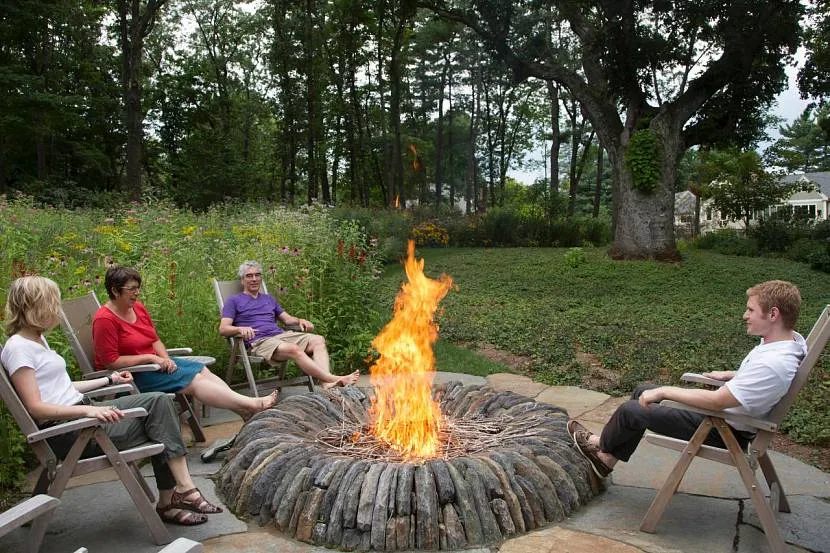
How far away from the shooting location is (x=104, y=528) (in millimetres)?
3342

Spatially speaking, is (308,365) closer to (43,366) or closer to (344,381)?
(344,381)

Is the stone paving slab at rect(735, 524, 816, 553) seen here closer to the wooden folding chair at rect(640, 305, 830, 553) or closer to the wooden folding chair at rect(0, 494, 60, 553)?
the wooden folding chair at rect(640, 305, 830, 553)

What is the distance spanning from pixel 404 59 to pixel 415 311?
33.4 meters

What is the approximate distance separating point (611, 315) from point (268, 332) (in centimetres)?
647

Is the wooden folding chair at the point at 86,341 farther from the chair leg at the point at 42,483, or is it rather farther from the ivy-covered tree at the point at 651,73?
the ivy-covered tree at the point at 651,73

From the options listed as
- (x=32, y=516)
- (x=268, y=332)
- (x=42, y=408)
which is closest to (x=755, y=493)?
(x=32, y=516)

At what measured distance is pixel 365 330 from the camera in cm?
707

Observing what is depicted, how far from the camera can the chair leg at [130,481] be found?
3086 mm

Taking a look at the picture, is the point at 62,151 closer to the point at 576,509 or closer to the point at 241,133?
the point at 241,133

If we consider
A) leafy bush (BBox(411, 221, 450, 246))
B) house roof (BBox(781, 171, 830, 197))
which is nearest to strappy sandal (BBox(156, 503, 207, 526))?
leafy bush (BBox(411, 221, 450, 246))

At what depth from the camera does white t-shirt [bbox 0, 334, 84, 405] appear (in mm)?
3061

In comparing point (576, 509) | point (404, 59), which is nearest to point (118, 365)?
point (576, 509)

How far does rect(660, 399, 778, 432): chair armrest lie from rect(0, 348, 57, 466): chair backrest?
287cm

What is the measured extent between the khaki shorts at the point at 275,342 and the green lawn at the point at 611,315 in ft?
7.29
